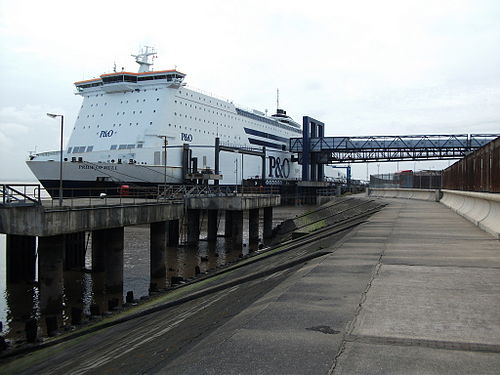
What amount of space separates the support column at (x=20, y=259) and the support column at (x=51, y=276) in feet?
15.3

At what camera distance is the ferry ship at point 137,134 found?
42406 mm

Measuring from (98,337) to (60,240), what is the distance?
636cm

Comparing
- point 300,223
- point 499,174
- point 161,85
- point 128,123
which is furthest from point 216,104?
point 499,174

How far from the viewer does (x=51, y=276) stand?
13164 millimetres

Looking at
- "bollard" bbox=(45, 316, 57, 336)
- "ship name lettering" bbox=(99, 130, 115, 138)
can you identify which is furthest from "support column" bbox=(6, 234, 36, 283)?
"ship name lettering" bbox=(99, 130, 115, 138)

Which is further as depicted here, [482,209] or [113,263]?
[113,263]

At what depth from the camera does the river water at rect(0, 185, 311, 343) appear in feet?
43.5

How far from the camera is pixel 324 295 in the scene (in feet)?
19.7

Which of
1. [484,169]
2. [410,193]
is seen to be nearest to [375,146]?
[410,193]

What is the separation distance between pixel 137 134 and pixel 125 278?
32.7m

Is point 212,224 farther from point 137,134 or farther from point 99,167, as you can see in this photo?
point 137,134

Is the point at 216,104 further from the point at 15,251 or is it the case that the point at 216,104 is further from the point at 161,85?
the point at 15,251

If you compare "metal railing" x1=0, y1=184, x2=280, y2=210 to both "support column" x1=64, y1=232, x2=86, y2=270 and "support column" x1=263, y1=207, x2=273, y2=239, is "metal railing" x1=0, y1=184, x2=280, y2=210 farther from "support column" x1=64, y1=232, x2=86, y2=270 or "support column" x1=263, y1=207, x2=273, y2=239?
"support column" x1=263, y1=207, x2=273, y2=239

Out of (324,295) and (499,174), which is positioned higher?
(499,174)
